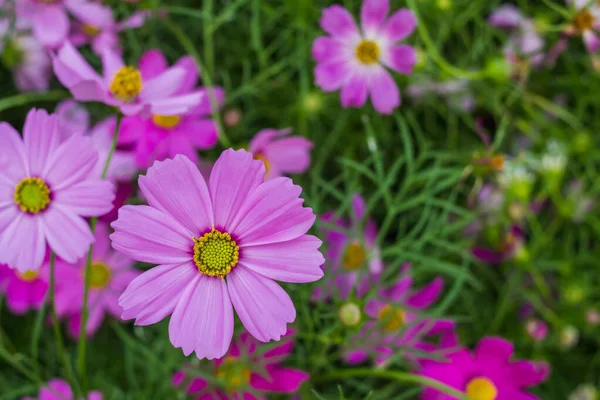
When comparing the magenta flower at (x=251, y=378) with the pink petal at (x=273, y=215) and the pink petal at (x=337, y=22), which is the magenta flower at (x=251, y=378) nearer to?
the pink petal at (x=273, y=215)

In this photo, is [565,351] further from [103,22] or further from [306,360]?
[103,22]

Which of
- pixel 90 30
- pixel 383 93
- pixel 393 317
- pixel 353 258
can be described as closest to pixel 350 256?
→ pixel 353 258

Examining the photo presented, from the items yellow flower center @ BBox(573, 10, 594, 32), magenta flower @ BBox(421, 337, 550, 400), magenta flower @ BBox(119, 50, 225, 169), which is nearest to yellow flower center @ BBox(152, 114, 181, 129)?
magenta flower @ BBox(119, 50, 225, 169)

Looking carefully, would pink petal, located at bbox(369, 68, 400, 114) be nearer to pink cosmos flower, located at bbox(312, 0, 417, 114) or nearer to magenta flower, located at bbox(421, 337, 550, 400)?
pink cosmos flower, located at bbox(312, 0, 417, 114)

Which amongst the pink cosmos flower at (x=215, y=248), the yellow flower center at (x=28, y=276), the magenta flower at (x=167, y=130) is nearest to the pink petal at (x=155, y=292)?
the pink cosmos flower at (x=215, y=248)

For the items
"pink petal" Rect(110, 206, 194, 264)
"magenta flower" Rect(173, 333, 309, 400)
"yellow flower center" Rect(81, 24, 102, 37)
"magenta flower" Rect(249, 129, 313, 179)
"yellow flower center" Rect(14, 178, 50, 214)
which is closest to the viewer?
"pink petal" Rect(110, 206, 194, 264)

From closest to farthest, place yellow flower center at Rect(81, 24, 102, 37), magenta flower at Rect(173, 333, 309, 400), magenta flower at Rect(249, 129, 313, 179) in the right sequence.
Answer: magenta flower at Rect(173, 333, 309, 400), magenta flower at Rect(249, 129, 313, 179), yellow flower center at Rect(81, 24, 102, 37)

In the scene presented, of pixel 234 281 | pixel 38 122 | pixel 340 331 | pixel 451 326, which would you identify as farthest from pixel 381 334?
pixel 38 122

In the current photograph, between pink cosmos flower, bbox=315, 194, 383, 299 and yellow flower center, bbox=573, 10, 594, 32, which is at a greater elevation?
yellow flower center, bbox=573, 10, 594, 32

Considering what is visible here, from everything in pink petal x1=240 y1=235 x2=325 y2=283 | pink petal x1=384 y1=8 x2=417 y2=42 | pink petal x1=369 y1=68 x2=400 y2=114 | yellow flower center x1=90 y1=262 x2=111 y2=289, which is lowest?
pink petal x1=240 y1=235 x2=325 y2=283
